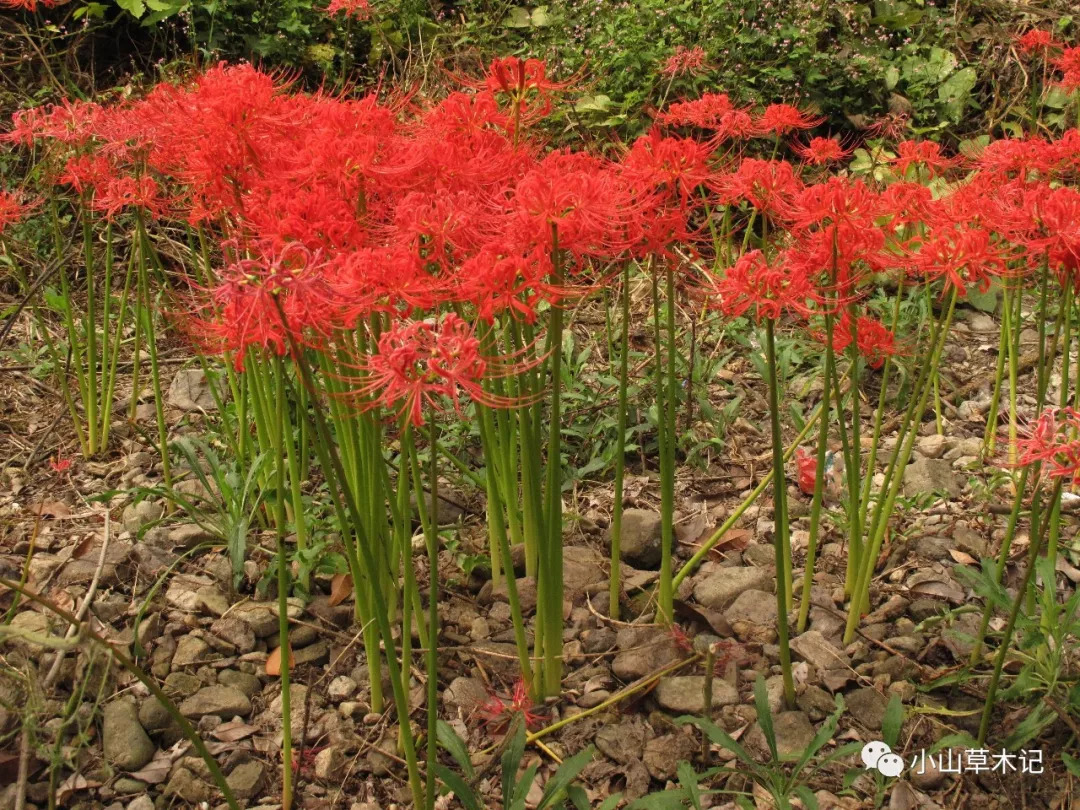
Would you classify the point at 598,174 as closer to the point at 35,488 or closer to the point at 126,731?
the point at 126,731

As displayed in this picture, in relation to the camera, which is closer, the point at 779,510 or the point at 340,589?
the point at 779,510

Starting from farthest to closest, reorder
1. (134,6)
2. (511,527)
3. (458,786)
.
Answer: (134,6), (511,527), (458,786)

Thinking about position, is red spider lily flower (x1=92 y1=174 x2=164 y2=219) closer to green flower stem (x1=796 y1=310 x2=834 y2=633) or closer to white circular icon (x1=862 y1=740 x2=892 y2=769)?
green flower stem (x1=796 y1=310 x2=834 y2=633)

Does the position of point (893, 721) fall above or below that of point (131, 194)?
below

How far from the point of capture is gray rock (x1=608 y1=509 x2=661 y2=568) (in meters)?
3.04

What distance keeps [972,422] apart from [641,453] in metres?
1.35

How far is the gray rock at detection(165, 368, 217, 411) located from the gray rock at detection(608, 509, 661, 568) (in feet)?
5.88

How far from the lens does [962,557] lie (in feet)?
9.82

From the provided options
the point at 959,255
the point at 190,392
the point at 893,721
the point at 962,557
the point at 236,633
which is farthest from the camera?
the point at 190,392

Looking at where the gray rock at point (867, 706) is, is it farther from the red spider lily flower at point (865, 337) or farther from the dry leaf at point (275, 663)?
the dry leaf at point (275, 663)

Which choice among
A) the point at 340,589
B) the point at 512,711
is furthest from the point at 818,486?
the point at 340,589

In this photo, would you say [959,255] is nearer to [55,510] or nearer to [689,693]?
[689,693]

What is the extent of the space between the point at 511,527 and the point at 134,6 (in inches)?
162

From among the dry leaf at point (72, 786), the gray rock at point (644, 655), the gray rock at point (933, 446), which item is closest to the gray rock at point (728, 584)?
the gray rock at point (644, 655)
